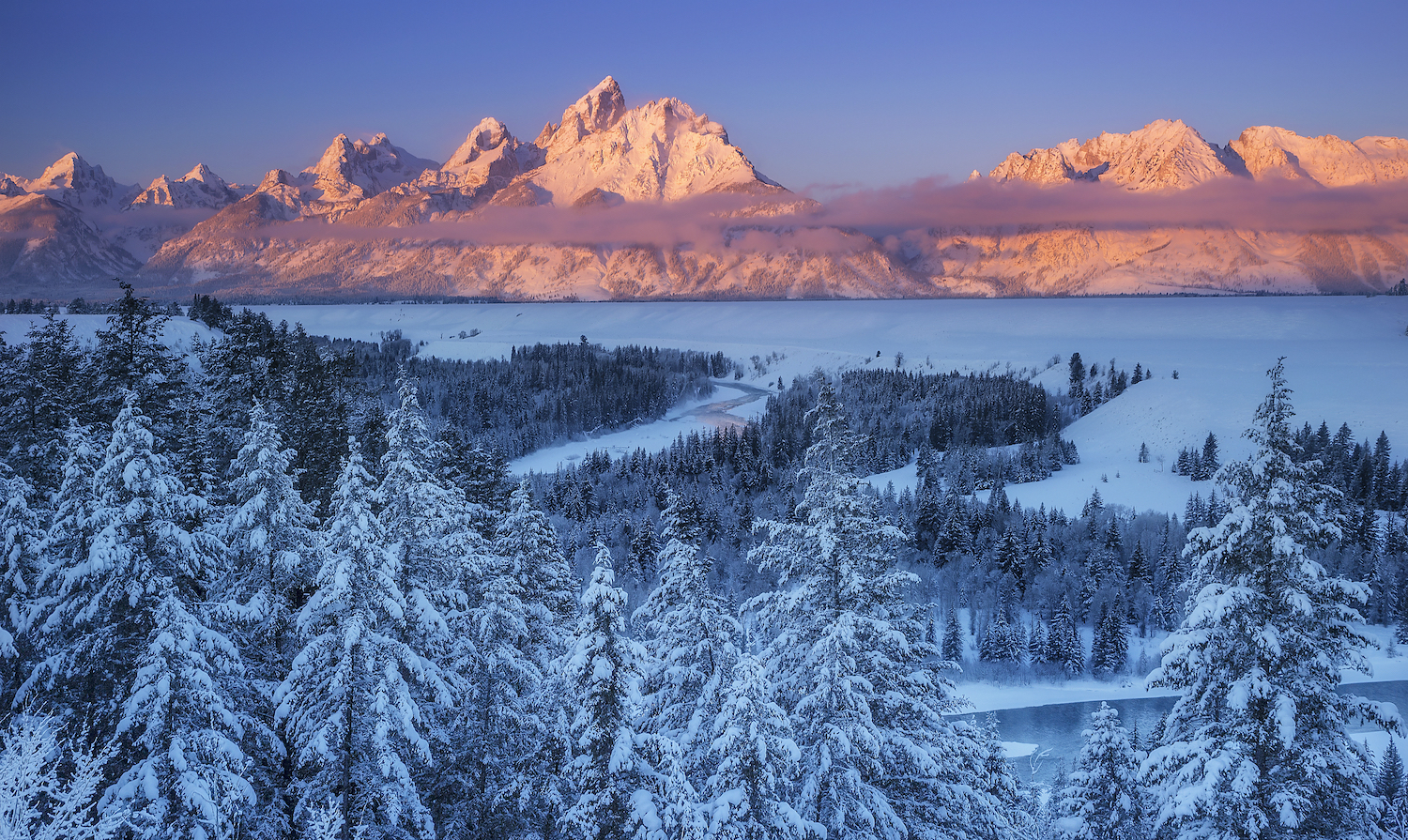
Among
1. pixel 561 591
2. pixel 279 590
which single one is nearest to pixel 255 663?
pixel 279 590

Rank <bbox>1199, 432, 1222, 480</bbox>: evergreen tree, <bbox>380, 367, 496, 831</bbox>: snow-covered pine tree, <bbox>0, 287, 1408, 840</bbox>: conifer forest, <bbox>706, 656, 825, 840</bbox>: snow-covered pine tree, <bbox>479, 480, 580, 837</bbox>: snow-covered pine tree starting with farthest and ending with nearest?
<bbox>1199, 432, 1222, 480</bbox>: evergreen tree → <bbox>380, 367, 496, 831</bbox>: snow-covered pine tree → <bbox>479, 480, 580, 837</bbox>: snow-covered pine tree → <bbox>0, 287, 1408, 840</bbox>: conifer forest → <bbox>706, 656, 825, 840</bbox>: snow-covered pine tree

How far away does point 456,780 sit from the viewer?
2120 cm

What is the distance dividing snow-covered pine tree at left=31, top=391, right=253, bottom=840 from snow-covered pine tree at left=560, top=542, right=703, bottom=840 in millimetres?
7163

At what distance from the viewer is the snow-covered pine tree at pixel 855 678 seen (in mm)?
17141

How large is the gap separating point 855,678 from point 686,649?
11.4ft

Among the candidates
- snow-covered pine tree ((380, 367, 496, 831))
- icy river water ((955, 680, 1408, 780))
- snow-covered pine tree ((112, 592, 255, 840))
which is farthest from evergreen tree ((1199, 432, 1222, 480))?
snow-covered pine tree ((112, 592, 255, 840))

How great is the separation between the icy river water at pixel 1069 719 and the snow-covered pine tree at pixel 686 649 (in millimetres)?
47981

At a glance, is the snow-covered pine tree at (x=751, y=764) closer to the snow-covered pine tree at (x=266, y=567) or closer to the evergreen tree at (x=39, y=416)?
the snow-covered pine tree at (x=266, y=567)

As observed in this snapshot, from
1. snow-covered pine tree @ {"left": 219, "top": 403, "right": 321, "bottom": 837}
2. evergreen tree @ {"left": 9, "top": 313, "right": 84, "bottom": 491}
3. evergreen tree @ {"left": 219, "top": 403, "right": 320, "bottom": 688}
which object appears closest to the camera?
snow-covered pine tree @ {"left": 219, "top": 403, "right": 321, "bottom": 837}

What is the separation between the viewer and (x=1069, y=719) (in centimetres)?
6738

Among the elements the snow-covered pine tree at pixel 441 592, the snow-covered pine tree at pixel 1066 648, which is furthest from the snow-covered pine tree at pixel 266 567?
the snow-covered pine tree at pixel 1066 648

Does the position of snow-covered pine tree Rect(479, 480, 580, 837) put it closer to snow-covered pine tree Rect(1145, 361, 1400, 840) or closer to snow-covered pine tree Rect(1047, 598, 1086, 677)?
snow-covered pine tree Rect(1145, 361, 1400, 840)

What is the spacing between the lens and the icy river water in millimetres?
60875

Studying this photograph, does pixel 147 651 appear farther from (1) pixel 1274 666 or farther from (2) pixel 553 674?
(1) pixel 1274 666
